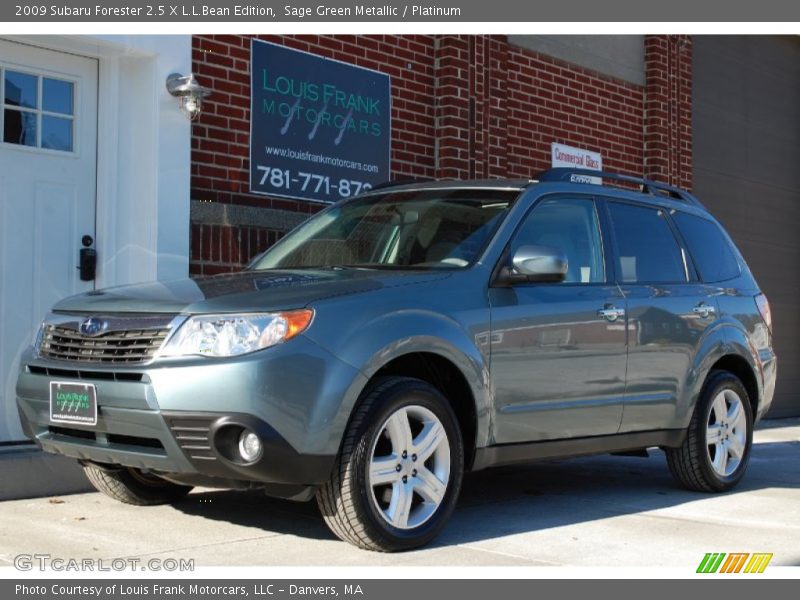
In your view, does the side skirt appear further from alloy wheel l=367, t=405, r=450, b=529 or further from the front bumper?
the front bumper

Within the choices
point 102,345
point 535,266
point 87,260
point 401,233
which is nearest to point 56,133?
point 87,260

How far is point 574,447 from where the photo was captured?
616cm

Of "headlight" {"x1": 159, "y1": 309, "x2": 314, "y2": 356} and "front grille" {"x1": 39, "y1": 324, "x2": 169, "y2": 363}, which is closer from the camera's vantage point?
"headlight" {"x1": 159, "y1": 309, "x2": 314, "y2": 356}

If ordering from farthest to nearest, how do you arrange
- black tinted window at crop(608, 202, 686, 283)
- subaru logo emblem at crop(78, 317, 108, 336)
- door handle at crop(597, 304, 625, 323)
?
black tinted window at crop(608, 202, 686, 283), door handle at crop(597, 304, 625, 323), subaru logo emblem at crop(78, 317, 108, 336)

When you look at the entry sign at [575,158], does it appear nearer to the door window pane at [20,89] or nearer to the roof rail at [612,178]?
the roof rail at [612,178]

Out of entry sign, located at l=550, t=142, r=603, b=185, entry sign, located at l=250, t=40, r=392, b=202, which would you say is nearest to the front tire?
entry sign, located at l=250, t=40, r=392, b=202

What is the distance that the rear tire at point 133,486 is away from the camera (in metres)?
6.15

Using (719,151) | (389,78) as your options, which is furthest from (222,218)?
(719,151)

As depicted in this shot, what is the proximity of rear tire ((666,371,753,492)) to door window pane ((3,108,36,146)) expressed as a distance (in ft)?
15.4

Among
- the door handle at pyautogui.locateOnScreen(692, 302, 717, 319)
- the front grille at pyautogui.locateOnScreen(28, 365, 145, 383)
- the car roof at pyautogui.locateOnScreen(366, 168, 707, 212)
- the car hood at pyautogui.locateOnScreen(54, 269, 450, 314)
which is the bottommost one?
the front grille at pyautogui.locateOnScreen(28, 365, 145, 383)

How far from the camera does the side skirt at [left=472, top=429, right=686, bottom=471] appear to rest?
5688mm

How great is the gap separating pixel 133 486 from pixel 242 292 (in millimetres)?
1730

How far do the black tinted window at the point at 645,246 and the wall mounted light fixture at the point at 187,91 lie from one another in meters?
3.18
